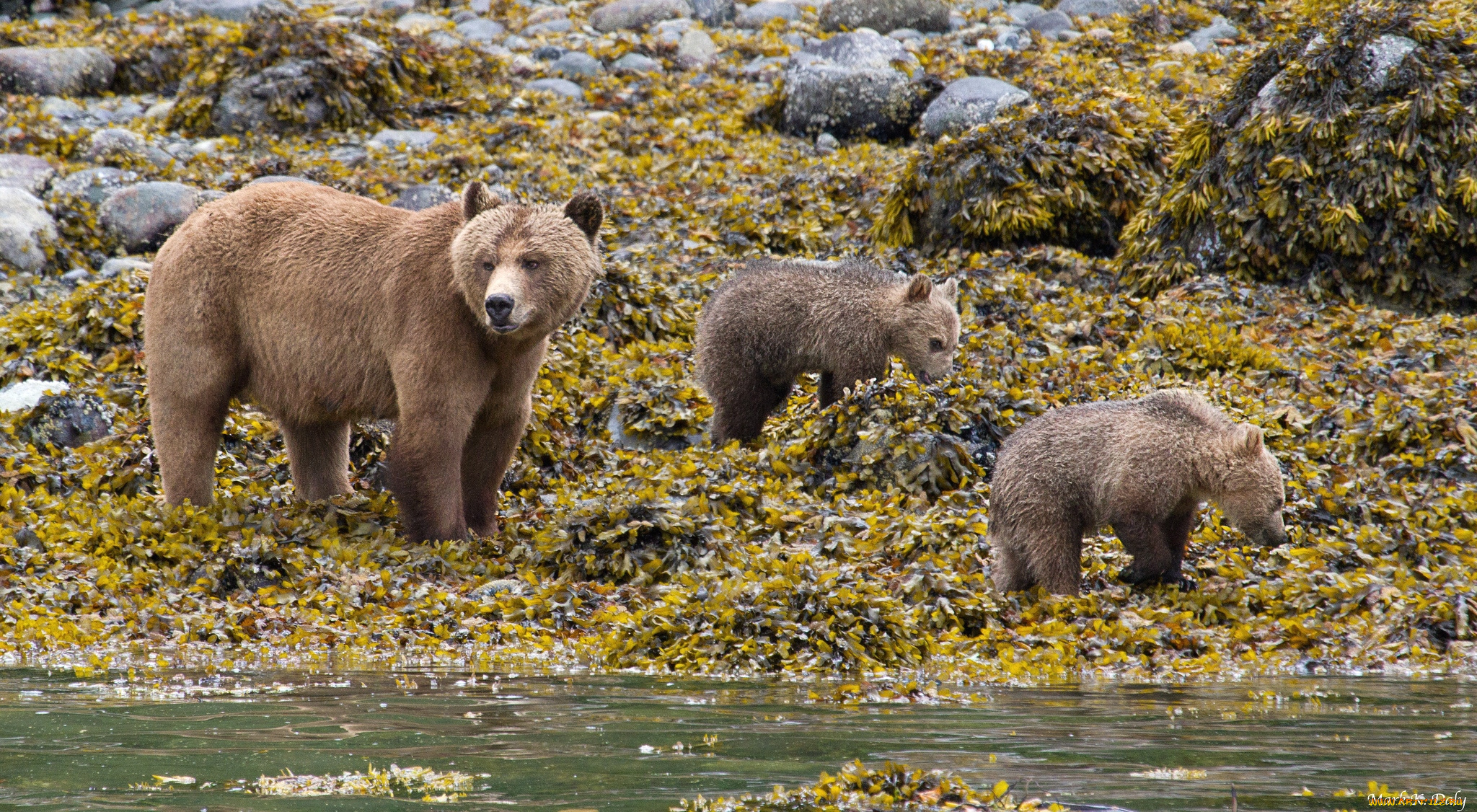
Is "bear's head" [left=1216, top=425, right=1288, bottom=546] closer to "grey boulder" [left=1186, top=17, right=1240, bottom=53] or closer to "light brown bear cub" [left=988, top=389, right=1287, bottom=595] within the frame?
"light brown bear cub" [left=988, top=389, right=1287, bottom=595]

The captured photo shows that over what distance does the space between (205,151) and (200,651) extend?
11.3 meters

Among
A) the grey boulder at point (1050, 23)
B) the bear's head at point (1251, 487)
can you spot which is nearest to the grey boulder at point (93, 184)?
the bear's head at point (1251, 487)

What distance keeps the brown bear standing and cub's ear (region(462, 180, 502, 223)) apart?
0.01 metres

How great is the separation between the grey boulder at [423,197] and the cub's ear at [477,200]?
632 centimetres

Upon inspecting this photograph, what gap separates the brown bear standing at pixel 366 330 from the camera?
26.2 ft

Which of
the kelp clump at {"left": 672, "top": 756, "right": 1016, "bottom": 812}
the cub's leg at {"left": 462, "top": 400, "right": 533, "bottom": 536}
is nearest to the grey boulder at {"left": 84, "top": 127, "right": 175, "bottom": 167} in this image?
the cub's leg at {"left": 462, "top": 400, "right": 533, "bottom": 536}

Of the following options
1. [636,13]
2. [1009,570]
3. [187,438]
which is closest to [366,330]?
[187,438]

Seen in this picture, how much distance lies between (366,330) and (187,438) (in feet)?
4.37

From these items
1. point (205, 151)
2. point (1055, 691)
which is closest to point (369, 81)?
point (205, 151)

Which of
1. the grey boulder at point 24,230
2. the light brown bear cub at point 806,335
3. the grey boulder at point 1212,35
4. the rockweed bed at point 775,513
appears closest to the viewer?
the rockweed bed at point 775,513

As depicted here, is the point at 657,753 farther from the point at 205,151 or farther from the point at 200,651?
the point at 205,151

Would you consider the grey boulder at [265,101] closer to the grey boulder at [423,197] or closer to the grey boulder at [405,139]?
the grey boulder at [405,139]

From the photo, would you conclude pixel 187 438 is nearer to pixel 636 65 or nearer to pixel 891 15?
pixel 636 65

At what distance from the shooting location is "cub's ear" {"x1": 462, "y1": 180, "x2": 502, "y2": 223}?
807cm
